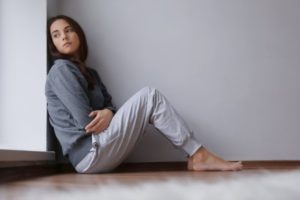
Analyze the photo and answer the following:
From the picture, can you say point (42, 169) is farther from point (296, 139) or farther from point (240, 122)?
point (296, 139)

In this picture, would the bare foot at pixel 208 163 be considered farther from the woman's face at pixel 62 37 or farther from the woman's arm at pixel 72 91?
the woman's face at pixel 62 37

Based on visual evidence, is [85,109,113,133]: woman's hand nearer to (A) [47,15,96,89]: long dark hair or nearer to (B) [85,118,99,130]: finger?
(B) [85,118,99,130]: finger

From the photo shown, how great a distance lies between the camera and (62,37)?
6.26ft

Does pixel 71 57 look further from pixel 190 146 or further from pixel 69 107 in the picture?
pixel 190 146

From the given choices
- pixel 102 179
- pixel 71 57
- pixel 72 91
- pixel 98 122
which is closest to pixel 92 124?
pixel 98 122

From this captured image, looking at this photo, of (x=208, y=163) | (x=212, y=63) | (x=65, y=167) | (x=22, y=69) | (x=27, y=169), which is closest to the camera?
(x=27, y=169)

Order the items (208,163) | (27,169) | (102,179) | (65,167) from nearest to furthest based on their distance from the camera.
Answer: (102,179)
(27,169)
(208,163)
(65,167)

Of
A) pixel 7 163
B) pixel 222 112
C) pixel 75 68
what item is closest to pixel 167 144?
pixel 222 112

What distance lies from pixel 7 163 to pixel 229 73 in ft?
4.04

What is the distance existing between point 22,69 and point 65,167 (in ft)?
1.75

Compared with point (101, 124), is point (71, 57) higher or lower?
higher

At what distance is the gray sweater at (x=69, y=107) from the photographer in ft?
5.51

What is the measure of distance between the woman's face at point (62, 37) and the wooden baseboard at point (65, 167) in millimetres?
536

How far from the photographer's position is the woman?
5.52 ft
